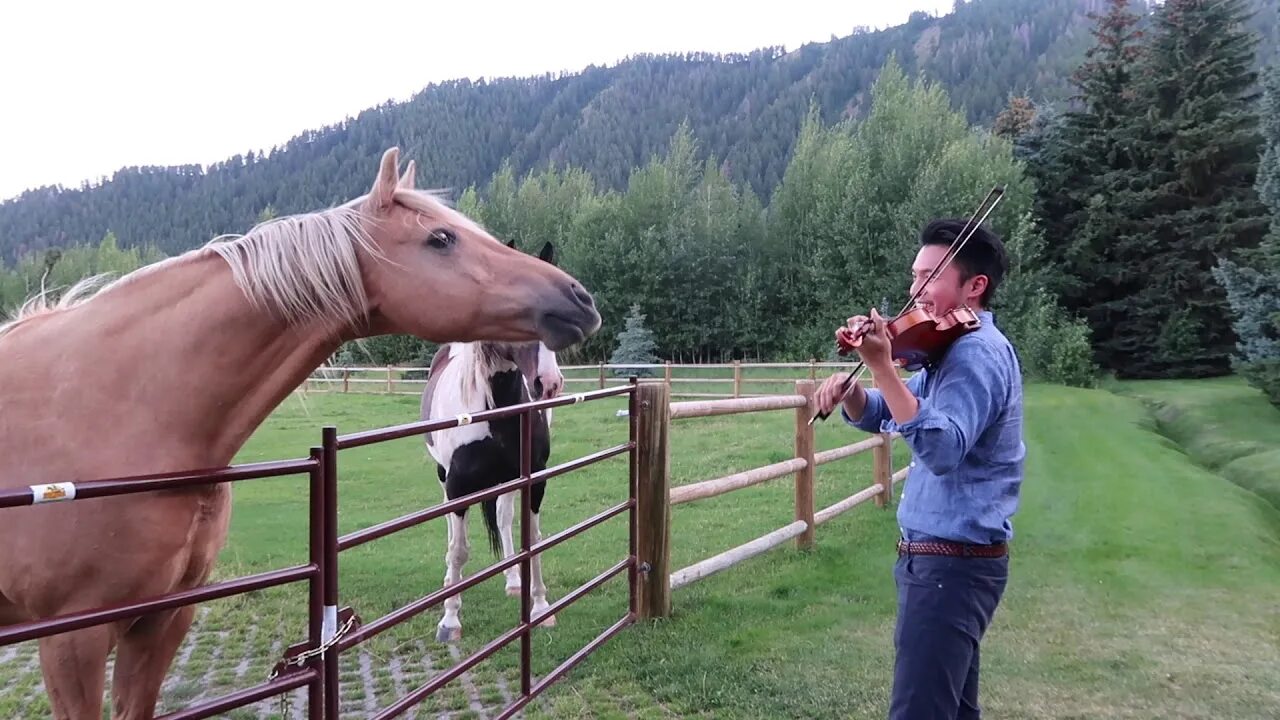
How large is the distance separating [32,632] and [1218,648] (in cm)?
498

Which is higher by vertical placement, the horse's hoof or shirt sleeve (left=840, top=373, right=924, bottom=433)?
shirt sleeve (left=840, top=373, right=924, bottom=433)

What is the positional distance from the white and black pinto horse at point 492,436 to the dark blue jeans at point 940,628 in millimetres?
2772

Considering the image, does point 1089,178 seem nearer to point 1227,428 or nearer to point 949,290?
point 1227,428

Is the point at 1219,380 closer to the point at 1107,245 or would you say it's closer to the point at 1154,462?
the point at 1107,245

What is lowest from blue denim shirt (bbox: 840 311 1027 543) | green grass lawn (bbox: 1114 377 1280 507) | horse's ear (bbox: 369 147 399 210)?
green grass lawn (bbox: 1114 377 1280 507)

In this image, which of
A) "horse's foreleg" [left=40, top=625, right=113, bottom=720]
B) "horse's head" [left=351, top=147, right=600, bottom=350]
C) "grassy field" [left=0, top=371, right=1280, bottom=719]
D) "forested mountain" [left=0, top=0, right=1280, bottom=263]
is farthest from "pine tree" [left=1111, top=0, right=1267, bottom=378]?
"forested mountain" [left=0, top=0, right=1280, bottom=263]

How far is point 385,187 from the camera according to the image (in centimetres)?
206

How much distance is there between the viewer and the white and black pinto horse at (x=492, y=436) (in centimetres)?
447

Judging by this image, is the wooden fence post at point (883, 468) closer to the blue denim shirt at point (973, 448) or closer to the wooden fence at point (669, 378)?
the blue denim shirt at point (973, 448)

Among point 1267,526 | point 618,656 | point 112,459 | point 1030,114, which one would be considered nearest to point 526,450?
point 618,656

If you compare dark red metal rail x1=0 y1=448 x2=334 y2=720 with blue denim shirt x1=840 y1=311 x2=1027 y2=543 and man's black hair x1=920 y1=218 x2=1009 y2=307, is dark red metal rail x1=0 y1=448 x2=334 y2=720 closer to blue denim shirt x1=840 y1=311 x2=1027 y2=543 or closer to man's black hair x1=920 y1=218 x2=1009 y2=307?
blue denim shirt x1=840 y1=311 x2=1027 y2=543

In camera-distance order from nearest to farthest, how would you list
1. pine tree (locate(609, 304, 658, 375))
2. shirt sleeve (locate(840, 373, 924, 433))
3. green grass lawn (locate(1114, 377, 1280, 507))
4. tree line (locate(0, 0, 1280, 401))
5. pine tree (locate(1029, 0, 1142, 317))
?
shirt sleeve (locate(840, 373, 924, 433)) < green grass lawn (locate(1114, 377, 1280, 507)) < tree line (locate(0, 0, 1280, 401)) < pine tree (locate(1029, 0, 1142, 317)) < pine tree (locate(609, 304, 658, 375))

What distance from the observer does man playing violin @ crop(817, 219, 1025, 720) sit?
1.70 m

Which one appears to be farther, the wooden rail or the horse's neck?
the wooden rail
